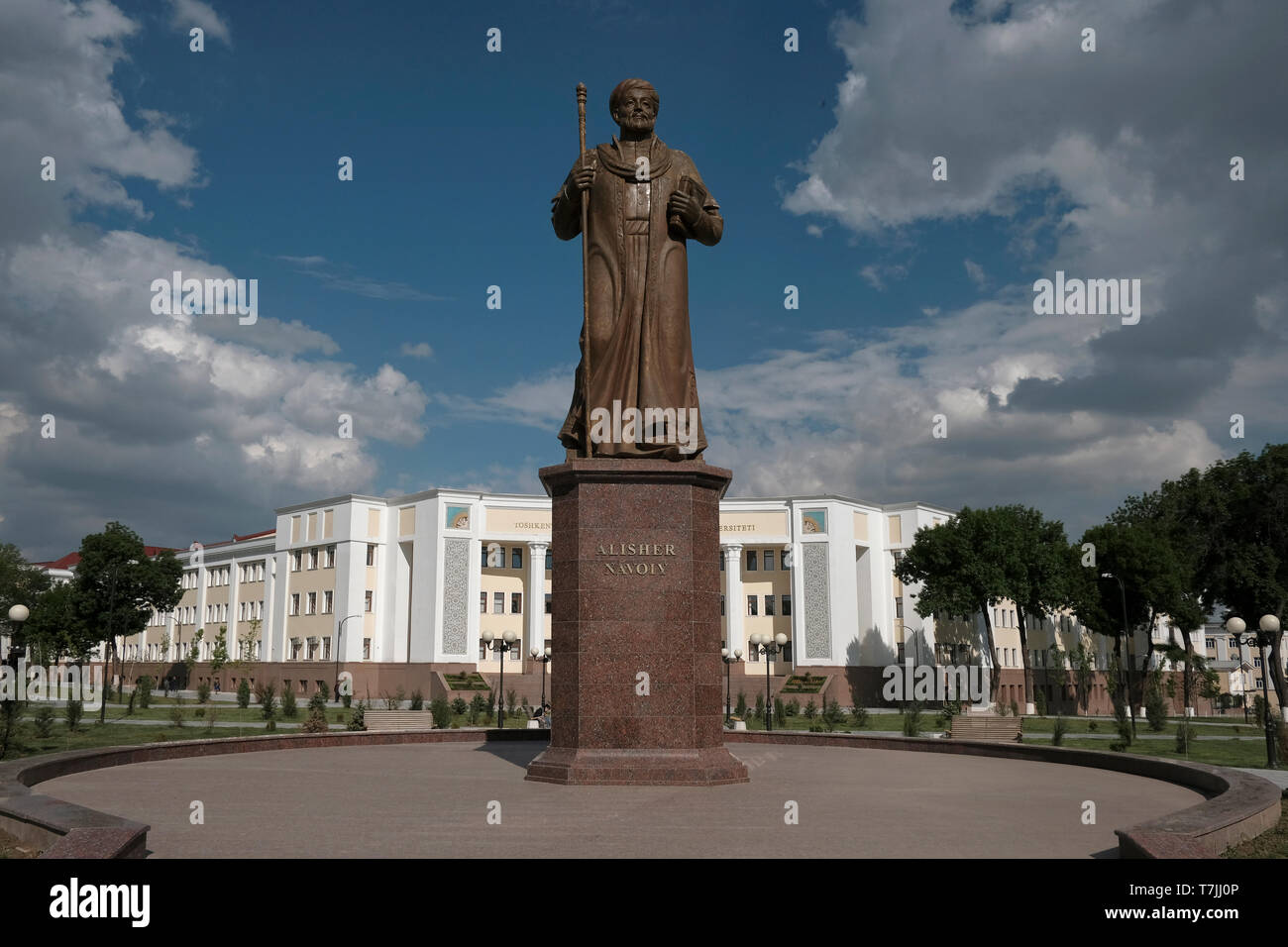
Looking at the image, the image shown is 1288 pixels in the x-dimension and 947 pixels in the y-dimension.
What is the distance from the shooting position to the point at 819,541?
65875mm

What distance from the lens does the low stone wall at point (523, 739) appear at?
6.26 m

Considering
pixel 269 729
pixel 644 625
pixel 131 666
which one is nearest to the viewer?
pixel 644 625

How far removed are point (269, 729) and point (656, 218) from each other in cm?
2027

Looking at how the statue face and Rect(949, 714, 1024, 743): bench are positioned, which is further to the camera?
Rect(949, 714, 1024, 743): bench

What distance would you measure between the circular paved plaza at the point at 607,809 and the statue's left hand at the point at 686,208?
22.0 feet

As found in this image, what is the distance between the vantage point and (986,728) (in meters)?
22.8

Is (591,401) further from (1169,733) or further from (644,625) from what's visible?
(1169,733)

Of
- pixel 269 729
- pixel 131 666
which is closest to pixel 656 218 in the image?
pixel 269 729

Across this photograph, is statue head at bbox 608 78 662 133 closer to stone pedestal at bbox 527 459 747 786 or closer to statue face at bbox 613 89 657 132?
statue face at bbox 613 89 657 132

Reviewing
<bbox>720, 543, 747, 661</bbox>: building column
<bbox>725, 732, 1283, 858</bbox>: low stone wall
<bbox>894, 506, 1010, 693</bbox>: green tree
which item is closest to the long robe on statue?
<bbox>725, 732, 1283, 858</bbox>: low stone wall

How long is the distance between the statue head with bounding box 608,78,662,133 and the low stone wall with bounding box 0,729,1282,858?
9.49 m

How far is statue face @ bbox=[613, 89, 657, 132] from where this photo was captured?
12.7 metres

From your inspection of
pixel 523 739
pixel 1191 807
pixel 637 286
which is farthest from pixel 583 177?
pixel 523 739

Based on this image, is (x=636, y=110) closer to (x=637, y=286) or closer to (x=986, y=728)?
(x=637, y=286)
